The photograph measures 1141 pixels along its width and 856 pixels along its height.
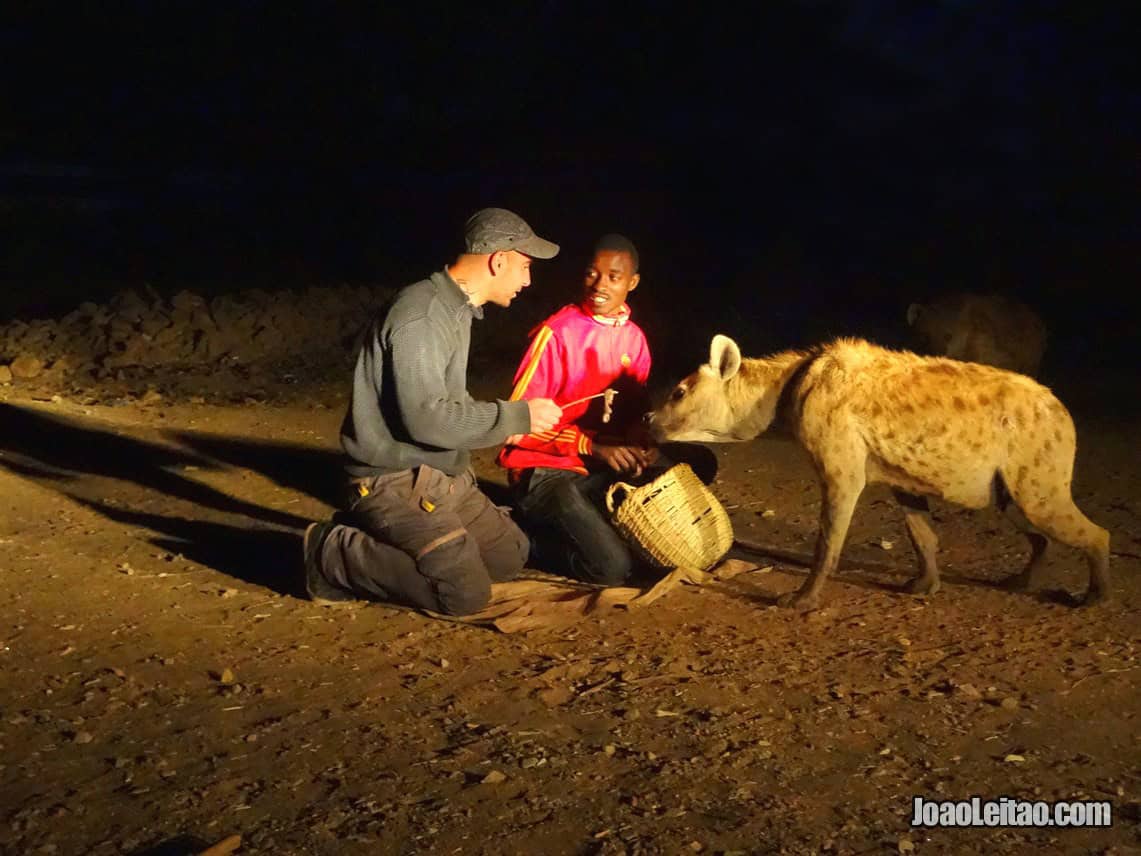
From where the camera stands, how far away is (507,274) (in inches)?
166

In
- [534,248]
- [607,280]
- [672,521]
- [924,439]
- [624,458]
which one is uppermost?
[534,248]

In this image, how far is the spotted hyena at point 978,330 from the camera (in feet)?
23.5

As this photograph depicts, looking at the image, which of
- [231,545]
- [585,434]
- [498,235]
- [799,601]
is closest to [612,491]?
[585,434]

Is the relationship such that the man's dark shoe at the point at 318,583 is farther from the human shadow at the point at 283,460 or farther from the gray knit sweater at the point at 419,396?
the human shadow at the point at 283,460

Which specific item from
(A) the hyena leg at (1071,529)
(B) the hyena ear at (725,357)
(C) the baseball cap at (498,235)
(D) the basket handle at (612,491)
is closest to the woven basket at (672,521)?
(D) the basket handle at (612,491)

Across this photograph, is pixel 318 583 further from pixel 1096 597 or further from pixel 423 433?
pixel 1096 597

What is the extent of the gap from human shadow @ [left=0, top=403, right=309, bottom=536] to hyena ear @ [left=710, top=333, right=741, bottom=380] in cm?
185

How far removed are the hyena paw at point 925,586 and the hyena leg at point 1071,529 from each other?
0.41m

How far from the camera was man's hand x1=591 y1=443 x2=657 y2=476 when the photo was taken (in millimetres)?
4668

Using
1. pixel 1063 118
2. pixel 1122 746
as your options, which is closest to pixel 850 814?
pixel 1122 746

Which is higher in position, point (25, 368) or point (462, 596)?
point (25, 368)

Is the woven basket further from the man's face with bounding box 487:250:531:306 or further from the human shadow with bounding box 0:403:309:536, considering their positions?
the human shadow with bounding box 0:403:309:536

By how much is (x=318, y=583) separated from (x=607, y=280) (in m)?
1.39

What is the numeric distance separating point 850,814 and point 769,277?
388 inches
